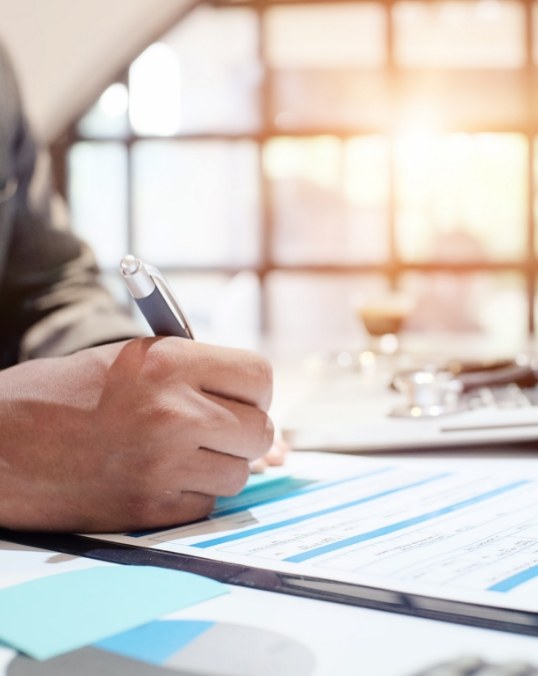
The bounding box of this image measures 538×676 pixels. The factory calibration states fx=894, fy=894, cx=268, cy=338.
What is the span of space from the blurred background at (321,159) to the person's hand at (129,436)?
10.6ft

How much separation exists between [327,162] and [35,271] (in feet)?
9.75

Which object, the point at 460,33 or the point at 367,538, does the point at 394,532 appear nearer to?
the point at 367,538

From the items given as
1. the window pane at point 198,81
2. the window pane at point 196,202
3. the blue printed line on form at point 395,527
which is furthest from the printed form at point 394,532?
the window pane at point 198,81

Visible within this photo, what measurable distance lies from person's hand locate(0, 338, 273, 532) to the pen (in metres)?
0.01

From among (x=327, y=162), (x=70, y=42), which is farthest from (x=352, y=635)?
(x=327, y=162)

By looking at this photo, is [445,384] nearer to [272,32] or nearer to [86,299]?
[86,299]

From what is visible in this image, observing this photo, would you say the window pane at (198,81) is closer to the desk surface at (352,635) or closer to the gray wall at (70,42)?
the gray wall at (70,42)

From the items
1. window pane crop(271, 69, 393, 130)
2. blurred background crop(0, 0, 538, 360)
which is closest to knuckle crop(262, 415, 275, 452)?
blurred background crop(0, 0, 538, 360)

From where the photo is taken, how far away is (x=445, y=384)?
788 millimetres

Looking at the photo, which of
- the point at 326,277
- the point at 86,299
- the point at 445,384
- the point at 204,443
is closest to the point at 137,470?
the point at 204,443

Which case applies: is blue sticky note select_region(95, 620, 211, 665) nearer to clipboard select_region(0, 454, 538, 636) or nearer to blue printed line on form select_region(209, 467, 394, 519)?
clipboard select_region(0, 454, 538, 636)

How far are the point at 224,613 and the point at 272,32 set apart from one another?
3.81 meters

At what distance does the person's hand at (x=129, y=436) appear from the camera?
1.47 ft

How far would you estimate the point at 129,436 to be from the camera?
446 mm
